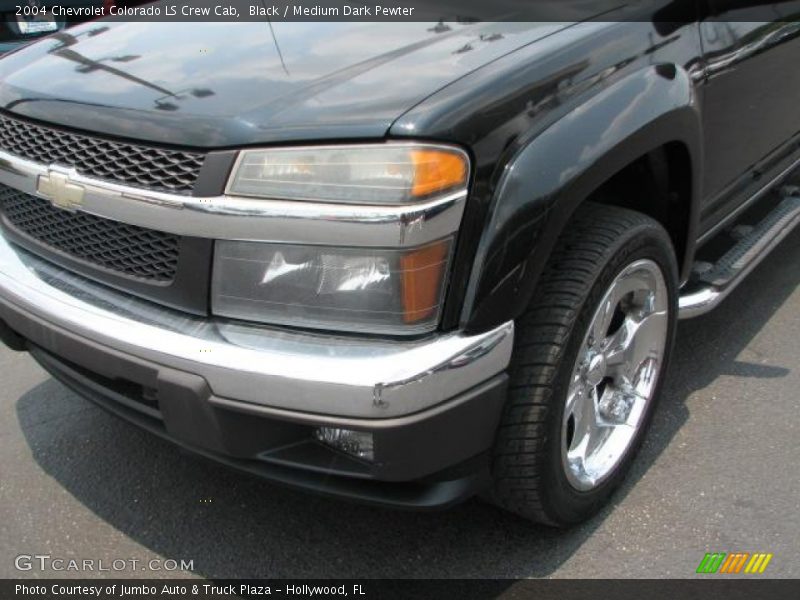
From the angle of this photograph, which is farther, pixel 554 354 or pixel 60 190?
pixel 60 190

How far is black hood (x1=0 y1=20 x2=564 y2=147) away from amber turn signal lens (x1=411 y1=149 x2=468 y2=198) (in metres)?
0.12

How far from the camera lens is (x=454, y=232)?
173cm

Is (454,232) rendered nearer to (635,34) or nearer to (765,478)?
(635,34)

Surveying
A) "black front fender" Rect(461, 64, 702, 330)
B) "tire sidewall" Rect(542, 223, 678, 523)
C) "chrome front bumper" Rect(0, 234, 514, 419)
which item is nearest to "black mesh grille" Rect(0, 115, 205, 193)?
"chrome front bumper" Rect(0, 234, 514, 419)

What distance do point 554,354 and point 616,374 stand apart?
60 centimetres

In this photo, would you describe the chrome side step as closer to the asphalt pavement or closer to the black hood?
the asphalt pavement

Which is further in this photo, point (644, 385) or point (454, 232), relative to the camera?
point (644, 385)

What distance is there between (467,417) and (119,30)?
178cm

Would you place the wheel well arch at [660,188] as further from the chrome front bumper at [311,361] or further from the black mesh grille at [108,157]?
the black mesh grille at [108,157]

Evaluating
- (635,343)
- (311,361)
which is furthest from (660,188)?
(311,361)

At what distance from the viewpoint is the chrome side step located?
2.68 meters

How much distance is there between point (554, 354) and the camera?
76.9 inches

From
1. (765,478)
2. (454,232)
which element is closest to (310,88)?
(454,232)

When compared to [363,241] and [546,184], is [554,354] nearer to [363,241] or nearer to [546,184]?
[546,184]
